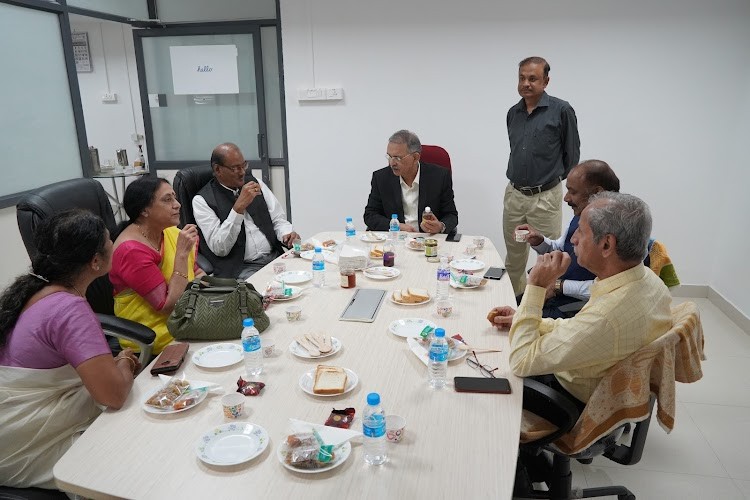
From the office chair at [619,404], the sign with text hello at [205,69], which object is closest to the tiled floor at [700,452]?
the office chair at [619,404]

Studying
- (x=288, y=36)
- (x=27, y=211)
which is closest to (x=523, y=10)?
(x=288, y=36)

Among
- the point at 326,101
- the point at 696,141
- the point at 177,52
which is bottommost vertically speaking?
the point at 696,141

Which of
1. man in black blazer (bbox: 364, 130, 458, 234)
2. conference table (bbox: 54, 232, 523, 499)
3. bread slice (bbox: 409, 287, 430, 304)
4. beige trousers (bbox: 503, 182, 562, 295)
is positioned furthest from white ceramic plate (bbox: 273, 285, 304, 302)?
beige trousers (bbox: 503, 182, 562, 295)

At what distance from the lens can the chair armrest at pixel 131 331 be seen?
1812 millimetres

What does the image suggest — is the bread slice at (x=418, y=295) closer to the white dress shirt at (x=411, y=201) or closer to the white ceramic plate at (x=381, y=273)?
the white ceramic plate at (x=381, y=273)

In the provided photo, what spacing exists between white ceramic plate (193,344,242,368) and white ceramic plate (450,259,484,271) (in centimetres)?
121

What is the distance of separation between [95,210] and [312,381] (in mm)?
1375

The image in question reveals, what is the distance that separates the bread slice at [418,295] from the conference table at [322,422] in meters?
0.24

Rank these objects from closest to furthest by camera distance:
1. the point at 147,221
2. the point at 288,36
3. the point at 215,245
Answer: the point at 147,221 < the point at 215,245 < the point at 288,36

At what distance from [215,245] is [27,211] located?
1085 millimetres

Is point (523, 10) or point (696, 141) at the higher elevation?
point (523, 10)

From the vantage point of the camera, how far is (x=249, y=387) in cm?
141

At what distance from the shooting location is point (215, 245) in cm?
287

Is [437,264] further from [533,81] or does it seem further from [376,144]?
[376,144]
